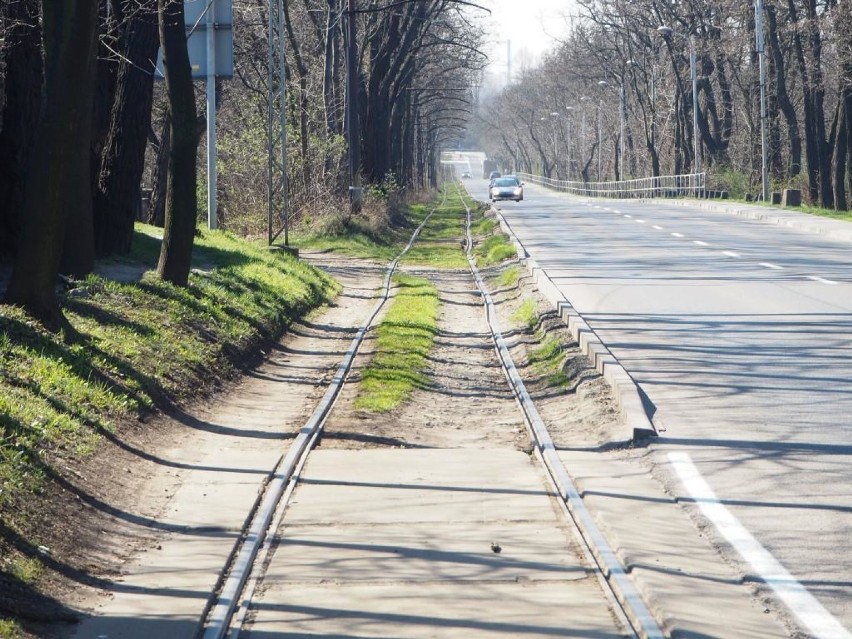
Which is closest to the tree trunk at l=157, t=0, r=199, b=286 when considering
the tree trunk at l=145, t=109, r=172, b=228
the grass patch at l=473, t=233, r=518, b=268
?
the tree trunk at l=145, t=109, r=172, b=228

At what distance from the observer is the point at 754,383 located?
445 inches

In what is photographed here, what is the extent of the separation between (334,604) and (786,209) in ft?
132

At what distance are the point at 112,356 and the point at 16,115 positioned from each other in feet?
18.4

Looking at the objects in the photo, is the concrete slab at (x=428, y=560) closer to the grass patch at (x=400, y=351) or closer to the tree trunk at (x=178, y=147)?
the grass patch at (x=400, y=351)

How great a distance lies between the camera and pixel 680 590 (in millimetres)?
6055

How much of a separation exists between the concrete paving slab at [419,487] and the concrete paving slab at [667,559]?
40 cm

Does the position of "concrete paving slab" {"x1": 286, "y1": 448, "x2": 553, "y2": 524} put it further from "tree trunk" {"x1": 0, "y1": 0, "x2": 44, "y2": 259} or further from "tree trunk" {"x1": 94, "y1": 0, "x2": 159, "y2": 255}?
"tree trunk" {"x1": 94, "y1": 0, "x2": 159, "y2": 255}

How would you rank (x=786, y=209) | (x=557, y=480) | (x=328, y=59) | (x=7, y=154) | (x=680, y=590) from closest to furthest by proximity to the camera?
1. (x=680, y=590)
2. (x=557, y=480)
3. (x=7, y=154)
4. (x=328, y=59)
5. (x=786, y=209)

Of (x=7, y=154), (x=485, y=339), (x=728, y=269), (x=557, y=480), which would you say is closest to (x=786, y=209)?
(x=728, y=269)

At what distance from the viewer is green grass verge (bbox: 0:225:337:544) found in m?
8.41

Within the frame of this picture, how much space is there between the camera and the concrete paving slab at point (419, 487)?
307 inches

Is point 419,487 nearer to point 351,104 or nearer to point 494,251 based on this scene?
point 494,251

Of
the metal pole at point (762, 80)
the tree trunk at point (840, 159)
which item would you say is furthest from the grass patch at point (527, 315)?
the tree trunk at point (840, 159)

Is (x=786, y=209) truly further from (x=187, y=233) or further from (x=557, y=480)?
(x=557, y=480)
